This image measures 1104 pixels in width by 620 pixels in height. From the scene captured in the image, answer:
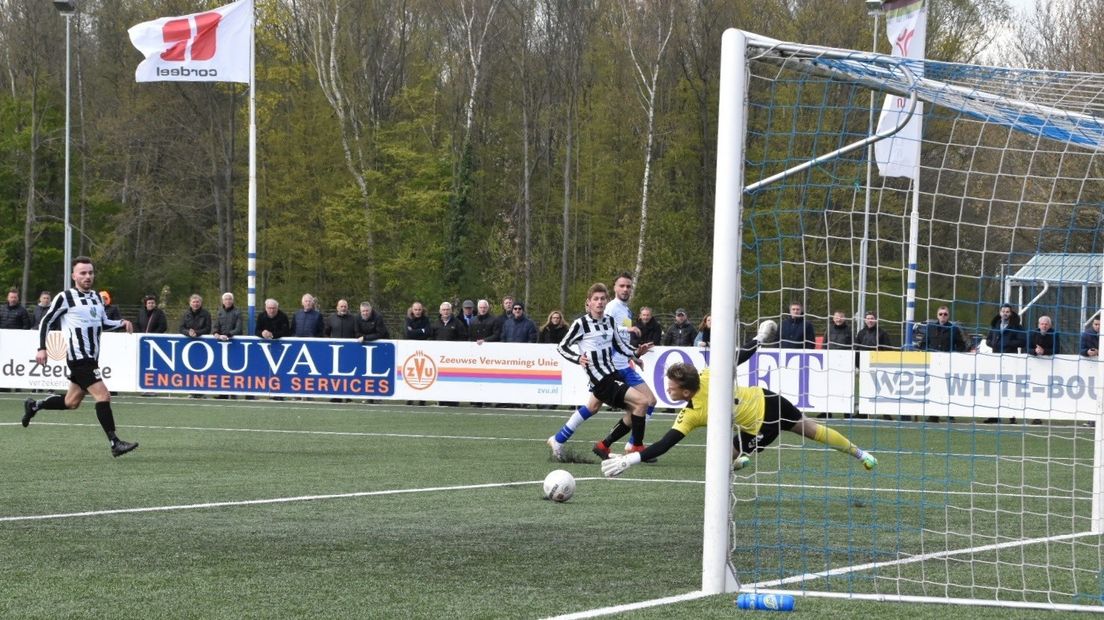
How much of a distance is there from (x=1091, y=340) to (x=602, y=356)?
4.65 m

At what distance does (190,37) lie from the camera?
2431 cm

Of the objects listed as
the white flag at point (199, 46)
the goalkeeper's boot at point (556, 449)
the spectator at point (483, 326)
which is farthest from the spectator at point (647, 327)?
the white flag at point (199, 46)

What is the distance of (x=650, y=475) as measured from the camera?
40.4 feet

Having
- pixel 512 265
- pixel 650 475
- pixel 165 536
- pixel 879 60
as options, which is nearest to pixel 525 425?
pixel 650 475

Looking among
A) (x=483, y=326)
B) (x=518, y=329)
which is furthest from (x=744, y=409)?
(x=483, y=326)

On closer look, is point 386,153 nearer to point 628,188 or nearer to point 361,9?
point 361,9

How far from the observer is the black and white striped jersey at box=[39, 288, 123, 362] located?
533 inches

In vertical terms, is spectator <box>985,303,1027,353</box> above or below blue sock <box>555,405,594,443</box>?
above

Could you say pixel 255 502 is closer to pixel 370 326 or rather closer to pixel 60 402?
pixel 60 402

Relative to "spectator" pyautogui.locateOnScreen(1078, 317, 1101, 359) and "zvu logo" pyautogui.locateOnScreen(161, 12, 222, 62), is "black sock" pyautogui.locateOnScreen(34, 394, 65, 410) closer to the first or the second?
"spectator" pyautogui.locateOnScreen(1078, 317, 1101, 359)

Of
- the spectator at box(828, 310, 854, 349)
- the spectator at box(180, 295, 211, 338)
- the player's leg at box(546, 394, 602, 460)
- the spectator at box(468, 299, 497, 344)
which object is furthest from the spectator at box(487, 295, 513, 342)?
the player's leg at box(546, 394, 602, 460)

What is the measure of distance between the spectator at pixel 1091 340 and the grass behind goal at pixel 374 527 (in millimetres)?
1662

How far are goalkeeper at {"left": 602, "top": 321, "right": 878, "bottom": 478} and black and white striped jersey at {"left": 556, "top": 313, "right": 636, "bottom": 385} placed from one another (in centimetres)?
249

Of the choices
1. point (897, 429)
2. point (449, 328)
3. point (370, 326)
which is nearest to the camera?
point (897, 429)
